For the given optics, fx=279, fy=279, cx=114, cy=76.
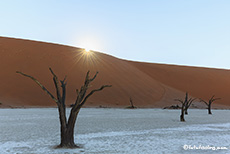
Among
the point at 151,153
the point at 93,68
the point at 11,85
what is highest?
the point at 93,68

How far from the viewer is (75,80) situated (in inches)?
1804

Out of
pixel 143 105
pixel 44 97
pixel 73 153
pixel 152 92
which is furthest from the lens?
pixel 152 92

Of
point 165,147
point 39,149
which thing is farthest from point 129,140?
point 39,149

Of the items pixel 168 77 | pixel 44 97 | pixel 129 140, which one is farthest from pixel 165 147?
pixel 168 77

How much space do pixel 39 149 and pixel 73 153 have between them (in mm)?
1155

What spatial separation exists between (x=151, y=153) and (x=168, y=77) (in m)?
63.4

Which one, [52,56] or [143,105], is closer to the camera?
[143,105]

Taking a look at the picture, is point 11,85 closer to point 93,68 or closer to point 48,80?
point 48,80

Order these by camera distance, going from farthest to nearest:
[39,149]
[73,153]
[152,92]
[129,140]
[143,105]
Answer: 1. [152,92]
2. [143,105]
3. [129,140]
4. [39,149]
5. [73,153]

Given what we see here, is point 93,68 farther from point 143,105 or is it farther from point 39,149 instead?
point 39,149

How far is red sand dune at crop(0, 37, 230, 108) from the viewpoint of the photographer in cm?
3975

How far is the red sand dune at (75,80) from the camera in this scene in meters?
39.8

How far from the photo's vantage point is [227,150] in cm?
758

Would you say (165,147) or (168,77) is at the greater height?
(168,77)
